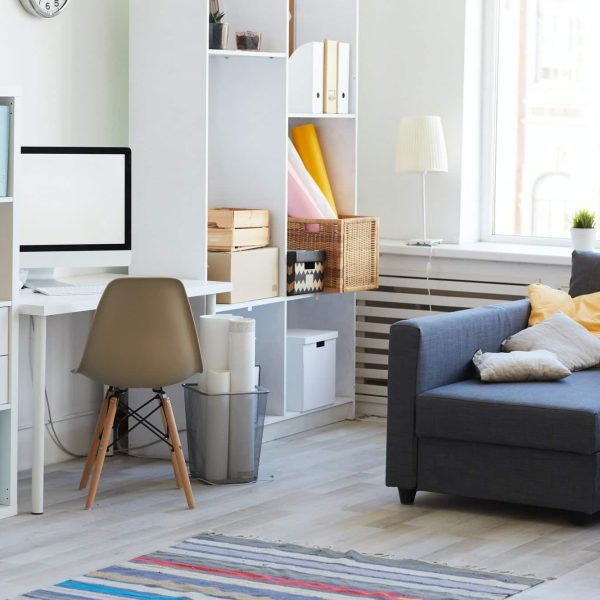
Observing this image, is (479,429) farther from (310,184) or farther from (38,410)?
(310,184)

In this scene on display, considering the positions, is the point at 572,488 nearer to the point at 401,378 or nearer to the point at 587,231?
the point at 401,378

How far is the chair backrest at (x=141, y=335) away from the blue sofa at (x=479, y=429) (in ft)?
2.25

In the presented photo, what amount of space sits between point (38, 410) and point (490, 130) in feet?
9.12

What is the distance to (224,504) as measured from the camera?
168 inches

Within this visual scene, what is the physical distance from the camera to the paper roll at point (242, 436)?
4.51 metres

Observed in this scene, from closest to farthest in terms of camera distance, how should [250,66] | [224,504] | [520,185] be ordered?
[224,504], [250,66], [520,185]

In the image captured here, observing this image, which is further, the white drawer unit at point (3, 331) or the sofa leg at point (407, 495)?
the sofa leg at point (407, 495)

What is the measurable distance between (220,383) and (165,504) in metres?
0.48

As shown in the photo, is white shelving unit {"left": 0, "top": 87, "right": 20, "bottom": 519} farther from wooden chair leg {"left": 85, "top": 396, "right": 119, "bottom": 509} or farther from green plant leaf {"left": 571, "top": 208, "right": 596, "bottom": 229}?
green plant leaf {"left": 571, "top": 208, "right": 596, "bottom": 229}

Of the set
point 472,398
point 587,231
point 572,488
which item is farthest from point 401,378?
point 587,231

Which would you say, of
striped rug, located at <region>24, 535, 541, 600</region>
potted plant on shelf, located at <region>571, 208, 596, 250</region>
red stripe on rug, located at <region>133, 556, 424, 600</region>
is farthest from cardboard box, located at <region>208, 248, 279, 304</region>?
red stripe on rug, located at <region>133, 556, 424, 600</region>

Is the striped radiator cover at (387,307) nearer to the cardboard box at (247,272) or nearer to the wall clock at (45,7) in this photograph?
the cardboard box at (247,272)

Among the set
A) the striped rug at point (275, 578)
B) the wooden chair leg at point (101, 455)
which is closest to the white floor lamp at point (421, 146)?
the wooden chair leg at point (101, 455)

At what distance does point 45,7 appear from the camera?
4.65 meters
